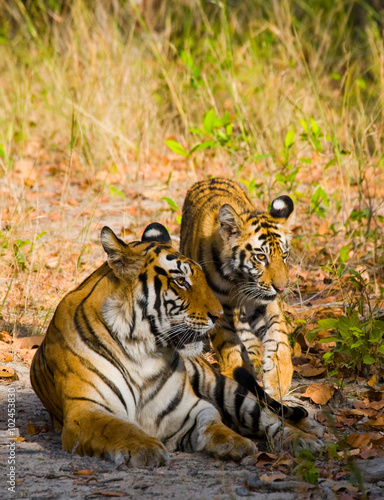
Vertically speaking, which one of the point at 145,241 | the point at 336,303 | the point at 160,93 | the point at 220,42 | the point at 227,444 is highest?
the point at 220,42

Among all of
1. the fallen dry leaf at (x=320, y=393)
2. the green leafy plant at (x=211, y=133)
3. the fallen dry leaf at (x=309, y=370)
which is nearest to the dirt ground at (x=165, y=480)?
the fallen dry leaf at (x=320, y=393)

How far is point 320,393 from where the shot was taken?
396 centimetres

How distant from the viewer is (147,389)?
133 inches

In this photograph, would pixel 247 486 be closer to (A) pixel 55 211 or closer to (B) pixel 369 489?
(B) pixel 369 489

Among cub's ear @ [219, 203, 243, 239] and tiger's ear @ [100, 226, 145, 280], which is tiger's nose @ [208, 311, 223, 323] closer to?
tiger's ear @ [100, 226, 145, 280]

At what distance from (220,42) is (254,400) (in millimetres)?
5698

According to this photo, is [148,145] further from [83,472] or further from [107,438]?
[83,472]

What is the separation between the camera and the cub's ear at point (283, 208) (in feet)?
15.2

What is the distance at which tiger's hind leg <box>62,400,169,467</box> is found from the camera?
290cm

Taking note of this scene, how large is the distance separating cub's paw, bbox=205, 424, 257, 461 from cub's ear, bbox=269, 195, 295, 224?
1.79 m

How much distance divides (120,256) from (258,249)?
53.8 inches

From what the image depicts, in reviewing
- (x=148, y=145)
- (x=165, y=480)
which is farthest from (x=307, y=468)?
(x=148, y=145)

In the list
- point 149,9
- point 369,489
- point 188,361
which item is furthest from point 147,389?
point 149,9

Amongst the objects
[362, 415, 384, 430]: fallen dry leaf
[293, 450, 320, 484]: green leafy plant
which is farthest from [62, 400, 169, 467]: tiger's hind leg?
[362, 415, 384, 430]: fallen dry leaf
